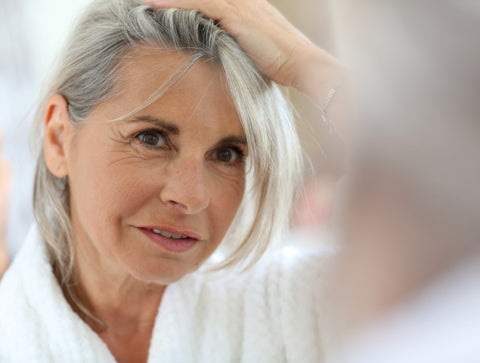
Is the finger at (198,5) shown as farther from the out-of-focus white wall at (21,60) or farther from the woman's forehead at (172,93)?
the out-of-focus white wall at (21,60)

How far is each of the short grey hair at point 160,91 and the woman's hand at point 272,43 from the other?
0.01m

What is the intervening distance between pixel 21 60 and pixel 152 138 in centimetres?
47

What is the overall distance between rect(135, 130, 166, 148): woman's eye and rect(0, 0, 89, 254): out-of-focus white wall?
368 mm

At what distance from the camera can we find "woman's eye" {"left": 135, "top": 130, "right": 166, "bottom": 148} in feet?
2.42

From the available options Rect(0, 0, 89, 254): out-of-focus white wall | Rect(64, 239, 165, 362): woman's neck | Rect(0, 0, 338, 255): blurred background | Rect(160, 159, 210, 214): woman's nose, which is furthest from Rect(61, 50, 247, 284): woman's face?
Rect(0, 0, 89, 254): out-of-focus white wall

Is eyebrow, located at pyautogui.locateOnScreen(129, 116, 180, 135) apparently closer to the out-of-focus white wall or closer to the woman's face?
the woman's face

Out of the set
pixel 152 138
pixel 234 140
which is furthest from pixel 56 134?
pixel 234 140

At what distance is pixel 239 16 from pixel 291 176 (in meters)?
0.26

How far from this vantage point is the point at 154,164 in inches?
28.9

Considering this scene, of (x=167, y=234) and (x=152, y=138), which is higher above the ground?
(x=152, y=138)

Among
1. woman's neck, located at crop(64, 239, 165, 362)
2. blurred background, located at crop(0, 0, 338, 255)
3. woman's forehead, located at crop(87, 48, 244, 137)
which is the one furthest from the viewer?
blurred background, located at crop(0, 0, 338, 255)

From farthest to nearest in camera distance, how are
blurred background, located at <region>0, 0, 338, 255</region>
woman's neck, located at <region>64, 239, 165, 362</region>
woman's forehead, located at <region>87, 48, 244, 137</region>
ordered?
blurred background, located at <region>0, 0, 338, 255</region> → woman's neck, located at <region>64, 239, 165, 362</region> → woman's forehead, located at <region>87, 48, 244, 137</region>

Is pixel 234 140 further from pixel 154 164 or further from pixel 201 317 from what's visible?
A: pixel 201 317

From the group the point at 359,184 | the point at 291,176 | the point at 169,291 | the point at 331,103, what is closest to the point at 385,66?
the point at 359,184
